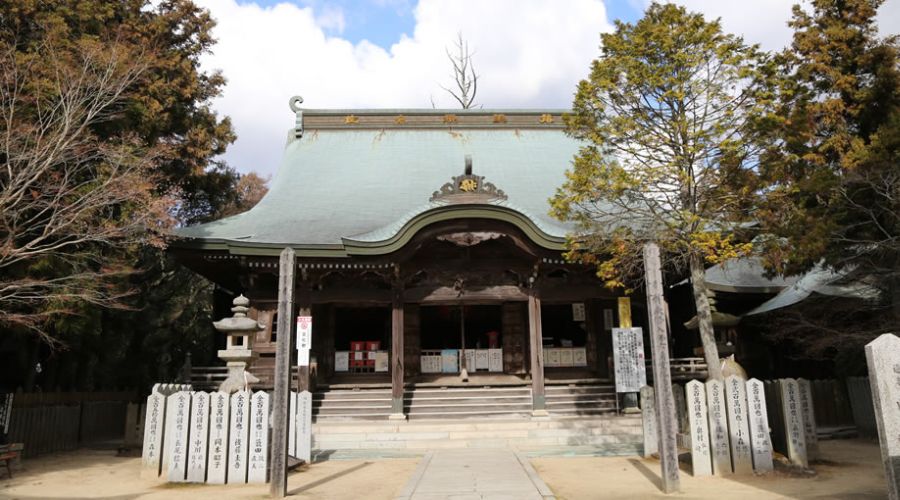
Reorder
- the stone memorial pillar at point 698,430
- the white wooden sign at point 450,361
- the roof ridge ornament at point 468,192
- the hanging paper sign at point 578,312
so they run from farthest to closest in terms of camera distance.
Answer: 1. the white wooden sign at point 450,361
2. the hanging paper sign at point 578,312
3. the roof ridge ornament at point 468,192
4. the stone memorial pillar at point 698,430

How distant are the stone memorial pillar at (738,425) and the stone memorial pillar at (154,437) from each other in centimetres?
847

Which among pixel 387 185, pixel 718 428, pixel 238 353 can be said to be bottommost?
pixel 718 428

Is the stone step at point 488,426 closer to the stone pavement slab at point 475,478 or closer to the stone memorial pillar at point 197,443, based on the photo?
the stone pavement slab at point 475,478

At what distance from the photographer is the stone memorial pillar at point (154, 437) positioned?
9008 millimetres

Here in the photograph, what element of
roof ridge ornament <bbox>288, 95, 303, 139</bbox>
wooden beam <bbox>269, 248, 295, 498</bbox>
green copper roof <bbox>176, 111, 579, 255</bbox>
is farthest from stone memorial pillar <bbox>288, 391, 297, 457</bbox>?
roof ridge ornament <bbox>288, 95, 303, 139</bbox>

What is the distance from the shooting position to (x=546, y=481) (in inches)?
327

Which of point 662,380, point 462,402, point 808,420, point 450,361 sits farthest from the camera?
point 450,361

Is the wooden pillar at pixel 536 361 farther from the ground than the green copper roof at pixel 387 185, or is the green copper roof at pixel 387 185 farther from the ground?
the green copper roof at pixel 387 185

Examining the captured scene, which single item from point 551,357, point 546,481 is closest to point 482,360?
point 551,357

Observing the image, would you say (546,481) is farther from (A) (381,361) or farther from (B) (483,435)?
(A) (381,361)

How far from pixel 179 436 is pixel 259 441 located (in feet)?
3.76

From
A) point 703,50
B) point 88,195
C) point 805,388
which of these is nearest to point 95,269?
point 88,195

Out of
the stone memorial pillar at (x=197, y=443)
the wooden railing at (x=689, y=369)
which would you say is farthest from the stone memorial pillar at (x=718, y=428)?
the stone memorial pillar at (x=197, y=443)

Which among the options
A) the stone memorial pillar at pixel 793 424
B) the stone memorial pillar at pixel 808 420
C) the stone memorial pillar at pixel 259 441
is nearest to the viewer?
the stone memorial pillar at pixel 259 441
